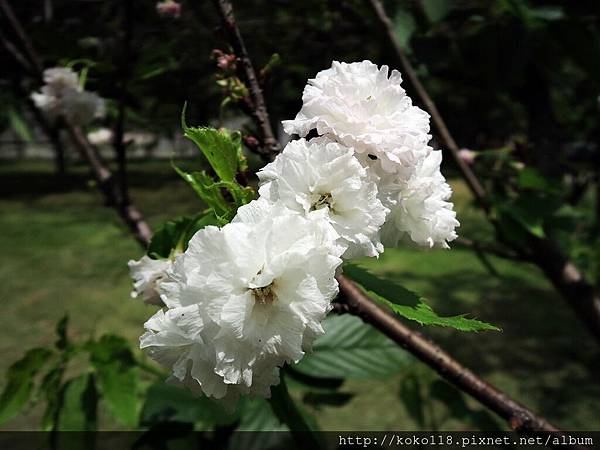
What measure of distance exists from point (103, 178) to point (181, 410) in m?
0.57

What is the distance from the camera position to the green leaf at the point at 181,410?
1078mm

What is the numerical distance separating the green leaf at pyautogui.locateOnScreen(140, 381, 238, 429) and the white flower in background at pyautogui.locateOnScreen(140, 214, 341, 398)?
609mm

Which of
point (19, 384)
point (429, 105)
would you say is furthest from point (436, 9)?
point (19, 384)

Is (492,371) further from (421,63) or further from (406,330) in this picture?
(406,330)

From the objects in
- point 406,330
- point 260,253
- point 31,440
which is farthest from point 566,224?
point 31,440

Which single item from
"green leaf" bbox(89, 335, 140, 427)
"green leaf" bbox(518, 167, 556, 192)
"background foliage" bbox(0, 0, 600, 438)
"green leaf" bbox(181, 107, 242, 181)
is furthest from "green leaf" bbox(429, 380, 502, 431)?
"green leaf" bbox(181, 107, 242, 181)

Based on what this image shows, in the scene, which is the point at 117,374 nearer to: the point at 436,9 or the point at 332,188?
the point at 332,188

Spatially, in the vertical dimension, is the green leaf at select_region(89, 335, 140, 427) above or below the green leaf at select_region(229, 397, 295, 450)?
above

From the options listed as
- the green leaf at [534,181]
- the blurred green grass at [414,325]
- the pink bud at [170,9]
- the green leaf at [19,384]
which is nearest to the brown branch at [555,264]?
the green leaf at [534,181]

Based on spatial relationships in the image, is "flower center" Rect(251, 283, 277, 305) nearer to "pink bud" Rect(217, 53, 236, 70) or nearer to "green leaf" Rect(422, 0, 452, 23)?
"pink bud" Rect(217, 53, 236, 70)

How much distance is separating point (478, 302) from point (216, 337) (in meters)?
4.11

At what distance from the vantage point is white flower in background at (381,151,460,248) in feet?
2.02

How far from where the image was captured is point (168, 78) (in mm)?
1933

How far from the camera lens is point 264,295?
541 millimetres
